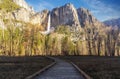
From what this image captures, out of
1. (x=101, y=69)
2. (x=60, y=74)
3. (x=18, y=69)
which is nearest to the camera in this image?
(x=60, y=74)

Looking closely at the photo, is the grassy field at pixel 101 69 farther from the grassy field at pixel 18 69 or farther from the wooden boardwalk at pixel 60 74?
the grassy field at pixel 18 69

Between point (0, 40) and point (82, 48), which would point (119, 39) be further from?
point (0, 40)

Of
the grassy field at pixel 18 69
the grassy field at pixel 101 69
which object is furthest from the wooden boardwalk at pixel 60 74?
the grassy field at pixel 18 69

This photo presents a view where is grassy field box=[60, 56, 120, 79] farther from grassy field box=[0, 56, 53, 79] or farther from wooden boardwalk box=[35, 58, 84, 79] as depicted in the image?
grassy field box=[0, 56, 53, 79]

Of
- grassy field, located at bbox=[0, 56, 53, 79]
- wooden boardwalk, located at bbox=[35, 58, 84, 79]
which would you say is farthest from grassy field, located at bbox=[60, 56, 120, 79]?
grassy field, located at bbox=[0, 56, 53, 79]

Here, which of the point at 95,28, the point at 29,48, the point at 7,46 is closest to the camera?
the point at 7,46

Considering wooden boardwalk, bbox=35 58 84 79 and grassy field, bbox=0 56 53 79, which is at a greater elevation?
grassy field, bbox=0 56 53 79

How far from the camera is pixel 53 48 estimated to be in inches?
6944

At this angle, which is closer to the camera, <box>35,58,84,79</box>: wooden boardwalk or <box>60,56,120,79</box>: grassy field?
<box>35,58,84,79</box>: wooden boardwalk

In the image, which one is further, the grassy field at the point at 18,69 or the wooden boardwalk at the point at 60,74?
the grassy field at the point at 18,69

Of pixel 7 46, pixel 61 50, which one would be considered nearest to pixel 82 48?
pixel 61 50

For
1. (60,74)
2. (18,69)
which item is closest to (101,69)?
(60,74)

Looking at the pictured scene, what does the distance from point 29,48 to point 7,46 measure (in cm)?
1517

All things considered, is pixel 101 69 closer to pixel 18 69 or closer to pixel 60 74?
pixel 60 74
